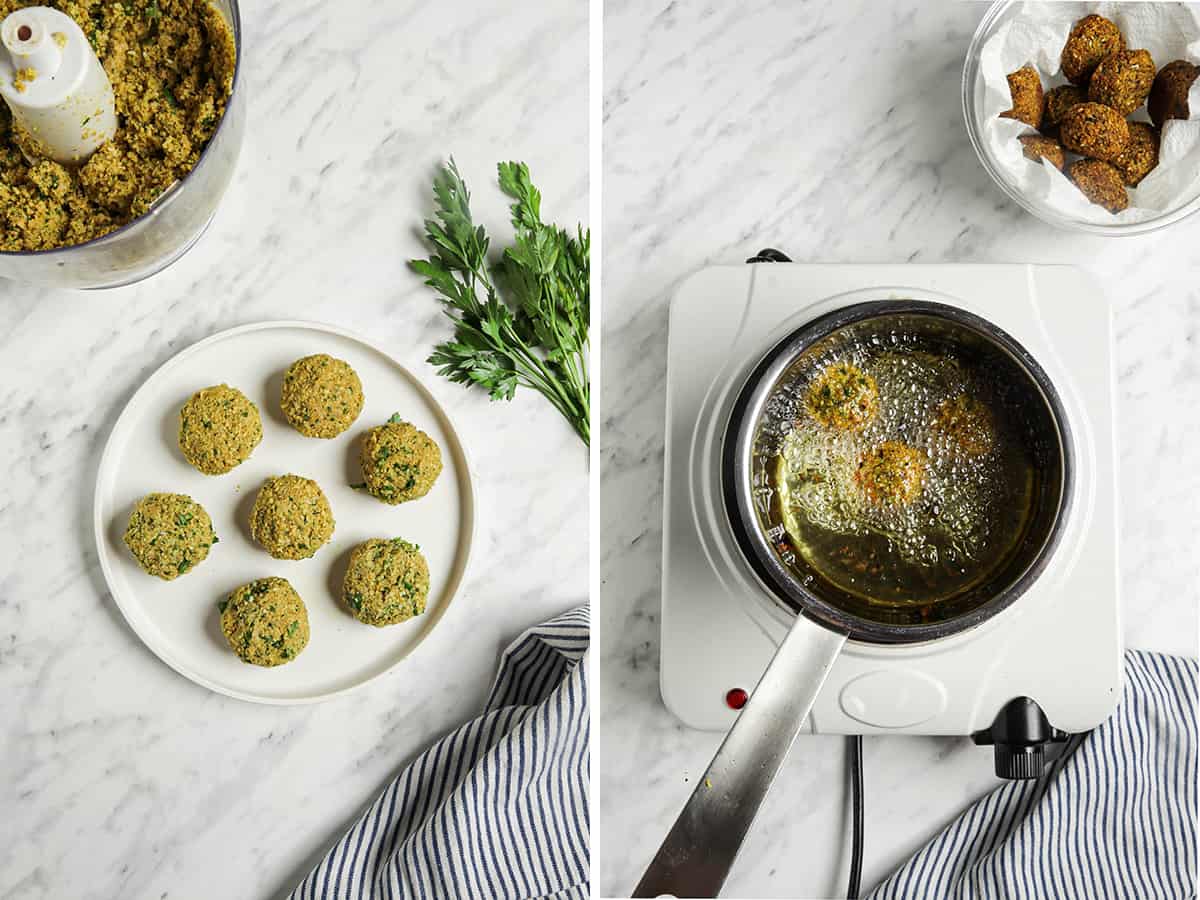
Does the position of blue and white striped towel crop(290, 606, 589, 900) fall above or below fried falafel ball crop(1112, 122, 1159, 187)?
below

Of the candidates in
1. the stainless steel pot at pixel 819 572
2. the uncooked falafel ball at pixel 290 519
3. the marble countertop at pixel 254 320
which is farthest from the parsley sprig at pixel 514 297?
the stainless steel pot at pixel 819 572

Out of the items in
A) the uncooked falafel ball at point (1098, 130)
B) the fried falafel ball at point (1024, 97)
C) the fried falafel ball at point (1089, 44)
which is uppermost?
the fried falafel ball at point (1089, 44)

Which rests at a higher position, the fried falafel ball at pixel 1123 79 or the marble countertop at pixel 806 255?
the fried falafel ball at pixel 1123 79

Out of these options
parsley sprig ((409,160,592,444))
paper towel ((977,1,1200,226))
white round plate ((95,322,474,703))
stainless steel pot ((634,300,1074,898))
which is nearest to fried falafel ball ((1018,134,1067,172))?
paper towel ((977,1,1200,226))

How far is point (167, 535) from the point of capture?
0.85m

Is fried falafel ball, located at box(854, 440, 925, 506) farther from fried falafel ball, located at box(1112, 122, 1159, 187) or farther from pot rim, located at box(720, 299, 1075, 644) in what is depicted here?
fried falafel ball, located at box(1112, 122, 1159, 187)

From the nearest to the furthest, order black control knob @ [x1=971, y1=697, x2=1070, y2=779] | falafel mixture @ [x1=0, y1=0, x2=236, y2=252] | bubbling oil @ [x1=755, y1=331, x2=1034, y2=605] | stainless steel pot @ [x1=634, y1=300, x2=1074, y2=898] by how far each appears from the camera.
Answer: stainless steel pot @ [x1=634, y1=300, x2=1074, y2=898] < bubbling oil @ [x1=755, y1=331, x2=1034, y2=605] < black control knob @ [x1=971, y1=697, x2=1070, y2=779] < falafel mixture @ [x1=0, y1=0, x2=236, y2=252]

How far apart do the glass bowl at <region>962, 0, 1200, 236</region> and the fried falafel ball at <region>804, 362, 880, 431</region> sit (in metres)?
0.27

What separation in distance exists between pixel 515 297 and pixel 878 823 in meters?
0.53

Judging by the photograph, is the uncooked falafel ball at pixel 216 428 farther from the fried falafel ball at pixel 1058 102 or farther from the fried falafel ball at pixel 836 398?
the fried falafel ball at pixel 1058 102

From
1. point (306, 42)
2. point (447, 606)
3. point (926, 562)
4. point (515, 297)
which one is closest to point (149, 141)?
point (306, 42)

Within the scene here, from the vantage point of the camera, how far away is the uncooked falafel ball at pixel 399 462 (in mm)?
864

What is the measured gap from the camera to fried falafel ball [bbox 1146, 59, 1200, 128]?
0.73 meters

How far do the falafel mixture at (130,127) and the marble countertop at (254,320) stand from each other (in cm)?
9
